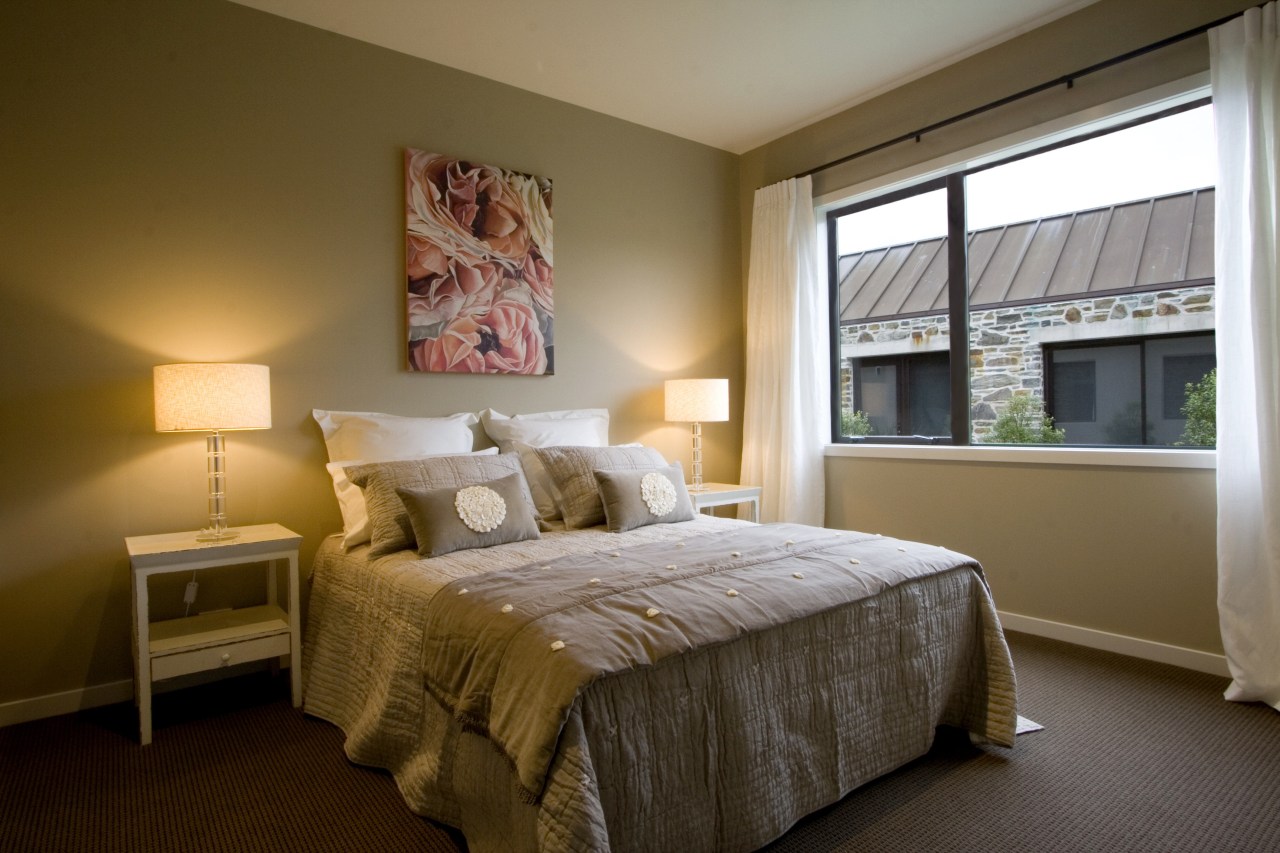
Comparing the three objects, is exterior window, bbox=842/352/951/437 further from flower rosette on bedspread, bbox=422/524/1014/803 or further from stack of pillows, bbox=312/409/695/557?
flower rosette on bedspread, bbox=422/524/1014/803

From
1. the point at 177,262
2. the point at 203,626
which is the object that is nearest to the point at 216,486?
the point at 203,626

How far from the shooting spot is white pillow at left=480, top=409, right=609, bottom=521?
121 inches

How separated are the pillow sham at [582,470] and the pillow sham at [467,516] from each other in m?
0.31

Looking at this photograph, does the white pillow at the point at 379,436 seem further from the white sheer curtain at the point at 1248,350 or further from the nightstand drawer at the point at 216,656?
the white sheer curtain at the point at 1248,350

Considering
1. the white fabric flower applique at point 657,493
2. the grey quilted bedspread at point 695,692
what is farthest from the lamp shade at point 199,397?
the white fabric flower applique at point 657,493

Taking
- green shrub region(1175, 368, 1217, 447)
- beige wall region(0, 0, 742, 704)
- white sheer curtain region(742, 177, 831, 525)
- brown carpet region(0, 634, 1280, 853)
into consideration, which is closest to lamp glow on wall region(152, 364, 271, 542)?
beige wall region(0, 0, 742, 704)

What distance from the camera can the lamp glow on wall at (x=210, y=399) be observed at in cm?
243

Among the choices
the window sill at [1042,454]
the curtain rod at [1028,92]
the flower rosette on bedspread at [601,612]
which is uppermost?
the curtain rod at [1028,92]

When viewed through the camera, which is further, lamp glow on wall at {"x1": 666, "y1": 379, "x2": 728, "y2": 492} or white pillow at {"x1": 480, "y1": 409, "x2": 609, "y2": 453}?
A: lamp glow on wall at {"x1": 666, "y1": 379, "x2": 728, "y2": 492}

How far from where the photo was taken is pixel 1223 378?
2.61m

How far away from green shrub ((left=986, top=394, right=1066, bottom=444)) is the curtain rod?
4.54 feet

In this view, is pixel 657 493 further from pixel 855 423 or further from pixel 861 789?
pixel 855 423

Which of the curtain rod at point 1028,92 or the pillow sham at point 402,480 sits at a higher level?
the curtain rod at point 1028,92

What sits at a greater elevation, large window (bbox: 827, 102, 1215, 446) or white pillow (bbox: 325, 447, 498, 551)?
large window (bbox: 827, 102, 1215, 446)
